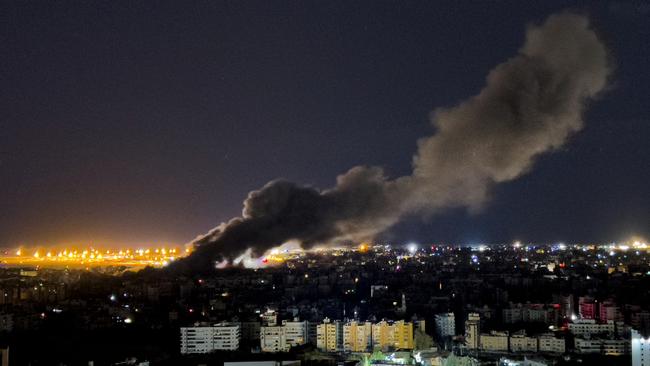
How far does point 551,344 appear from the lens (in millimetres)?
13805

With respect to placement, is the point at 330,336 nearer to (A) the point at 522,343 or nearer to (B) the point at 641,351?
(A) the point at 522,343

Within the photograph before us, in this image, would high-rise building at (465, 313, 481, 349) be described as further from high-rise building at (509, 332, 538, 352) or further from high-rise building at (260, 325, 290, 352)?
high-rise building at (260, 325, 290, 352)

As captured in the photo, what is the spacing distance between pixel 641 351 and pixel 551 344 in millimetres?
3183

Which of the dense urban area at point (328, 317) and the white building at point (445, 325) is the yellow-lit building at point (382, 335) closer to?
the dense urban area at point (328, 317)

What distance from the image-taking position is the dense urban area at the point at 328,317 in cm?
A: 1255

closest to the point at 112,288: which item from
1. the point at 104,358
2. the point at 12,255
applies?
the point at 104,358

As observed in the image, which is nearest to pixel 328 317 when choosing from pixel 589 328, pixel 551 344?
pixel 551 344

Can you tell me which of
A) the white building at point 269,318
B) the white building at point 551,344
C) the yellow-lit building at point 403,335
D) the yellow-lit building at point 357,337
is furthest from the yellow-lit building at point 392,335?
the white building at point 551,344

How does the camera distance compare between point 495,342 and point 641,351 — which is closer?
point 641,351

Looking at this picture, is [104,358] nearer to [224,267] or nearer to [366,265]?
[224,267]

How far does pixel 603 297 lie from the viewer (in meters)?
17.6

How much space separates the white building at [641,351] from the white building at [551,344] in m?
2.78

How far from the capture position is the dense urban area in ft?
41.2

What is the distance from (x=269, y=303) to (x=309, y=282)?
3641 millimetres
